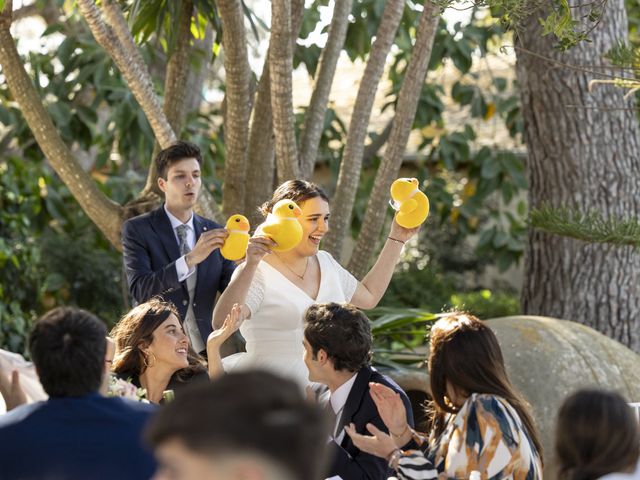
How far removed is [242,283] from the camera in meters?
4.25

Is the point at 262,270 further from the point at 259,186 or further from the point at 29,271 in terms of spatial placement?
the point at 29,271

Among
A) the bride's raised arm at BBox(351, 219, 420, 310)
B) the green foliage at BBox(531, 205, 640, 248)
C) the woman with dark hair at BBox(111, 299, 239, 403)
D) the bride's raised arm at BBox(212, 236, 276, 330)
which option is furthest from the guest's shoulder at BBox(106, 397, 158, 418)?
the green foliage at BBox(531, 205, 640, 248)

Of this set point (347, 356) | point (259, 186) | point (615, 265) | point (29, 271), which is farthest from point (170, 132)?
point (29, 271)

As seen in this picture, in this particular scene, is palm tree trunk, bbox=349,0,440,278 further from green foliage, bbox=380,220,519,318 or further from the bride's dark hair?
green foliage, bbox=380,220,519,318

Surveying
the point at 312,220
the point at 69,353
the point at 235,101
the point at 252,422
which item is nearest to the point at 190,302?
the point at 312,220

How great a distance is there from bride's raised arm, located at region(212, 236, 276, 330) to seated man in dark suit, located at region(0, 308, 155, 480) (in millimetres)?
1594

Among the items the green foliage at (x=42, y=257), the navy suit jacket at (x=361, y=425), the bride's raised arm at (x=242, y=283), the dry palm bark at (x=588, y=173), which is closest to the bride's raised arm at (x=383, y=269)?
the bride's raised arm at (x=242, y=283)

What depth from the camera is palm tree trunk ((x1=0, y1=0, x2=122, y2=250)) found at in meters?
6.02

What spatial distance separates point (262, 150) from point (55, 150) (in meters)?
1.15

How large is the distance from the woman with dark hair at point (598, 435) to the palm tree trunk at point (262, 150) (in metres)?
3.86

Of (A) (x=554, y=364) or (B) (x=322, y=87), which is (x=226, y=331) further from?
(B) (x=322, y=87)

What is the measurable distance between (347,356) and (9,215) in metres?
5.83

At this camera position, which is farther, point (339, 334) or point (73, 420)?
point (339, 334)

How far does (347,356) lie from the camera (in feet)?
11.8
